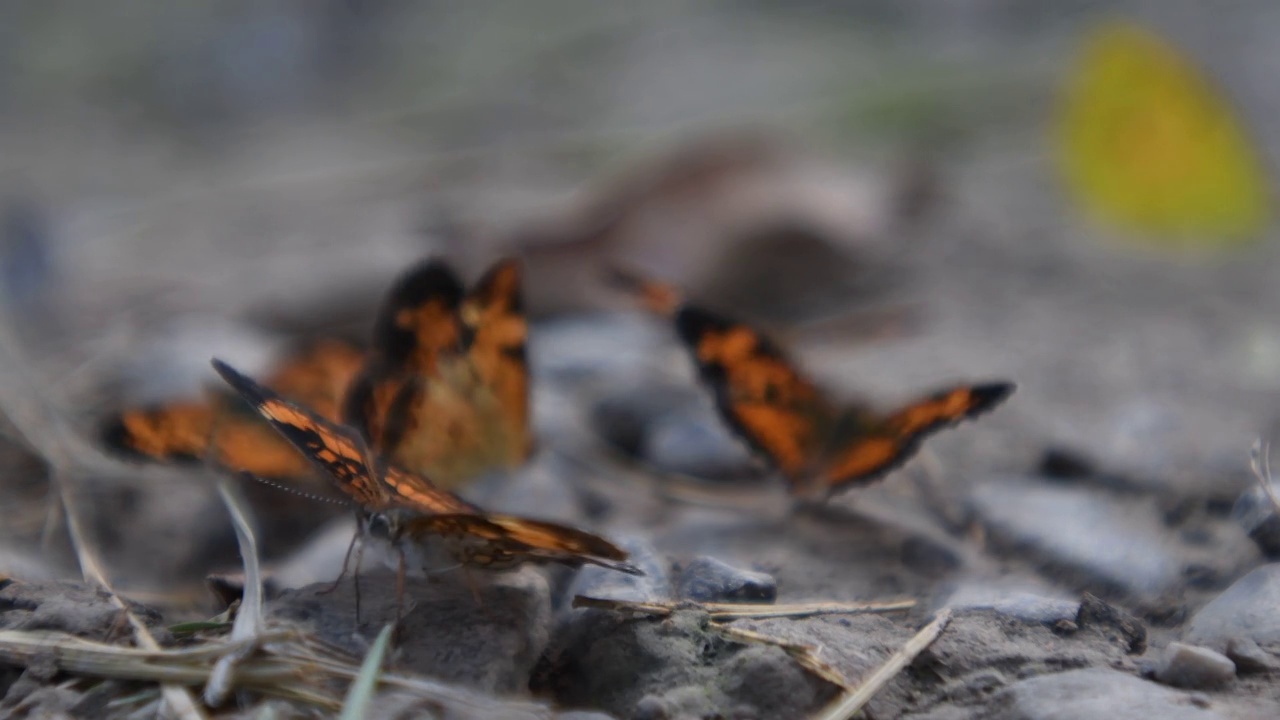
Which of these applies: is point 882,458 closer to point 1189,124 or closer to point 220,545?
point 220,545

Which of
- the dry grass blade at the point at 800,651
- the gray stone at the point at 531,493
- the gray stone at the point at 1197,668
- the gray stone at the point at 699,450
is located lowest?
the dry grass blade at the point at 800,651

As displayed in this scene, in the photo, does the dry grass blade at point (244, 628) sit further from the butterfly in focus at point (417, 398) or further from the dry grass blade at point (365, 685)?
the butterfly in focus at point (417, 398)

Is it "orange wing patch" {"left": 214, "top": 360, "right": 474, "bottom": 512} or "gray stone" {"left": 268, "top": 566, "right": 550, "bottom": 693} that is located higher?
"orange wing patch" {"left": 214, "top": 360, "right": 474, "bottom": 512}

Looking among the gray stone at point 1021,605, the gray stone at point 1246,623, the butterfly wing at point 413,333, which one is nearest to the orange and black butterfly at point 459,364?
the butterfly wing at point 413,333

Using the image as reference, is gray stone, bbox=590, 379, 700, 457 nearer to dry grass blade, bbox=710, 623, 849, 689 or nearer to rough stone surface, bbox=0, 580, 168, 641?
dry grass blade, bbox=710, 623, 849, 689

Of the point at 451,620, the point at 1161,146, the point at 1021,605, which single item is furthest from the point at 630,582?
the point at 1161,146

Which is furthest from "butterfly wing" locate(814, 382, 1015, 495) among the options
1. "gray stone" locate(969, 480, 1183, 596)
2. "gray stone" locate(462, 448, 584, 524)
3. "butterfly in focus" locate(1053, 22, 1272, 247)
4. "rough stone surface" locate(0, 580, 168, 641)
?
"butterfly in focus" locate(1053, 22, 1272, 247)

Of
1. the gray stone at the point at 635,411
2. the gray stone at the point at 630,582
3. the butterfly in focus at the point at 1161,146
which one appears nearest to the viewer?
the gray stone at the point at 630,582

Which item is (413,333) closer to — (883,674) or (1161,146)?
(883,674)
